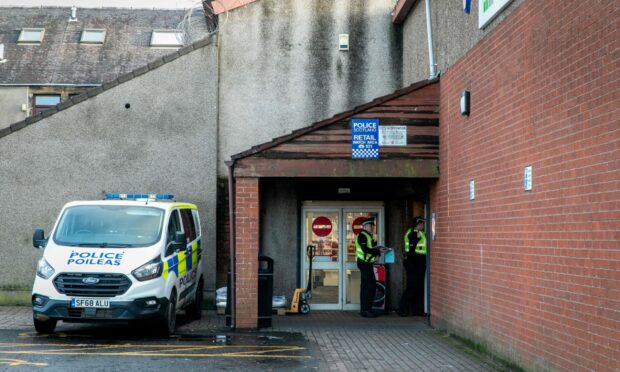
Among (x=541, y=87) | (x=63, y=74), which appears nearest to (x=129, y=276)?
(x=541, y=87)

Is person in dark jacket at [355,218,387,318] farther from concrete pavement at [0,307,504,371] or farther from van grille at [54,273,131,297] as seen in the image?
van grille at [54,273,131,297]

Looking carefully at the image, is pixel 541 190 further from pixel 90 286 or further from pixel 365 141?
pixel 90 286

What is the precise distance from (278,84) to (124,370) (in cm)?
957

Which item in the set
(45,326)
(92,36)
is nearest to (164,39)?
(92,36)

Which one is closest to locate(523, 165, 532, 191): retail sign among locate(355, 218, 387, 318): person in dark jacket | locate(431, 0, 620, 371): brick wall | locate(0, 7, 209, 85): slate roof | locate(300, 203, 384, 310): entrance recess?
locate(431, 0, 620, 371): brick wall

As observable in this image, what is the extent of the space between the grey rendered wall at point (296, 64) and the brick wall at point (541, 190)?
16.8 ft

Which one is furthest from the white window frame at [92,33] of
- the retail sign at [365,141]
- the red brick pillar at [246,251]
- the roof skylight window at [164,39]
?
the retail sign at [365,141]

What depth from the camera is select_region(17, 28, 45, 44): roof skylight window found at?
32912 millimetres

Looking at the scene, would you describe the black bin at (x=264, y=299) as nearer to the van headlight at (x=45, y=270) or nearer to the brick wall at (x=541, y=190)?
the brick wall at (x=541, y=190)

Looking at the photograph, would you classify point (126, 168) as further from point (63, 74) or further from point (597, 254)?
point (63, 74)

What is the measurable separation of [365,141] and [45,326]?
5.79m

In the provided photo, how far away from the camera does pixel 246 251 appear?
1434cm

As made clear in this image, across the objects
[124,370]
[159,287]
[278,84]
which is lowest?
[124,370]

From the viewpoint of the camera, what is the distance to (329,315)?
16.7 metres
